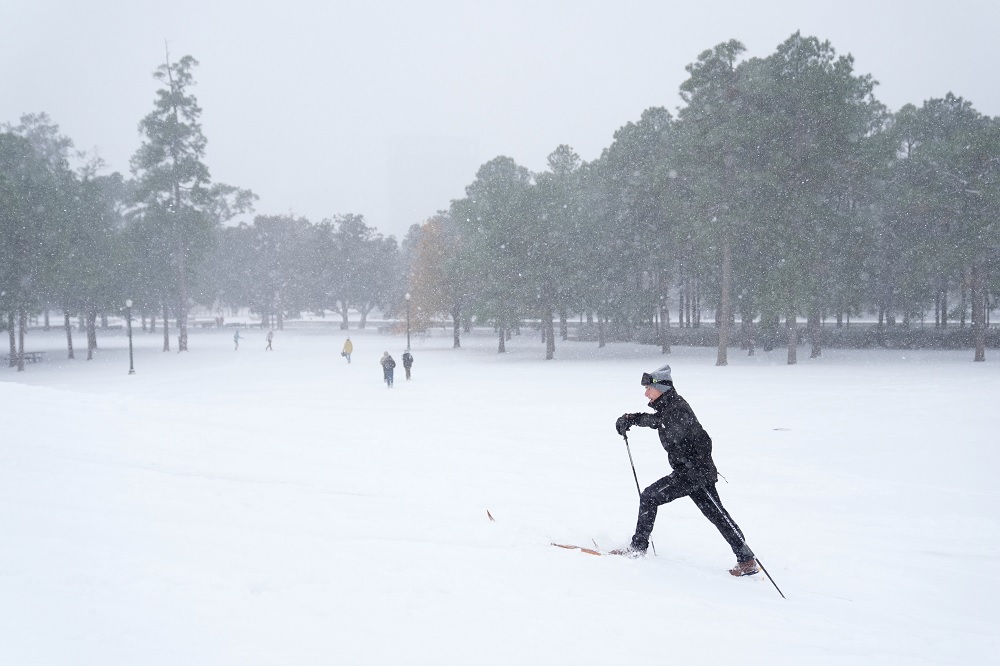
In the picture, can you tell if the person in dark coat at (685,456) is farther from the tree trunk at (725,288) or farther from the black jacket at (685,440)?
the tree trunk at (725,288)

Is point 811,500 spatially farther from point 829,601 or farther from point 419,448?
point 419,448

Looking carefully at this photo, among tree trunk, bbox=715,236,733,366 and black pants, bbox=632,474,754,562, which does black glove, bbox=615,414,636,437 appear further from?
tree trunk, bbox=715,236,733,366

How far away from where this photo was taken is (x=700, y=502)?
19.0 feet

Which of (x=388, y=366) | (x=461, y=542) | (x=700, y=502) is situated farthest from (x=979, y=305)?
(x=461, y=542)

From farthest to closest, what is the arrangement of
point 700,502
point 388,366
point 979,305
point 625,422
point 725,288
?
point 725,288, point 979,305, point 388,366, point 625,422, point 700,502

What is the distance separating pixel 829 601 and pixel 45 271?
137ft

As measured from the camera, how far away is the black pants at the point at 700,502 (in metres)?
5.70

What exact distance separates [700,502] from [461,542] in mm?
2292

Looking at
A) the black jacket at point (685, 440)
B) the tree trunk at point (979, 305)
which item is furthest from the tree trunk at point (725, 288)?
the black jacket at point (685, 440)

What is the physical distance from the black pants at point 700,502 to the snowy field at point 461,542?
1.20ft

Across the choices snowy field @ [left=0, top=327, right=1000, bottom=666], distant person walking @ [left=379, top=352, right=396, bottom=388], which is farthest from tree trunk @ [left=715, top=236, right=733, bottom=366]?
distant person walking @ [left=379, top=352, right=396, bottom=388]

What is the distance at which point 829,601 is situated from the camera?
18.0ft

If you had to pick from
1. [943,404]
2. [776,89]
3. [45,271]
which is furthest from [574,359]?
[45,271]

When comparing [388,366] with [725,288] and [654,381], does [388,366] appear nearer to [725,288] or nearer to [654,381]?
[725,288]
